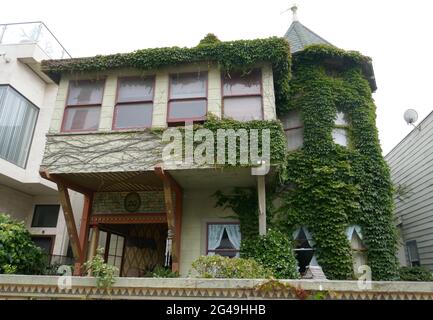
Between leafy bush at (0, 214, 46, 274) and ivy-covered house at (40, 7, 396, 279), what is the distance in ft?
3.56

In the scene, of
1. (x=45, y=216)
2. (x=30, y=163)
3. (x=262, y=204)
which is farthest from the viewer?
(x=45, y=216)

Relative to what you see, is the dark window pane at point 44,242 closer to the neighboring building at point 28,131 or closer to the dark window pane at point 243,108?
the neighboring building at point 28,131

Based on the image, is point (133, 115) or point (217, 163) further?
point (133, 115)

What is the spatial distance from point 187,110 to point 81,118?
3133 mm

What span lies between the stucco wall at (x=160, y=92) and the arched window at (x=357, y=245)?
12.9 feet

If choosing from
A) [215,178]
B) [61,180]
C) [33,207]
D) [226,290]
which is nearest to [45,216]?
[33,207]

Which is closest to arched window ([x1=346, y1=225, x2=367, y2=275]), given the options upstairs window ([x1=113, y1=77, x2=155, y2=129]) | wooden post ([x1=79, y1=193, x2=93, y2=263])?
upstairs window ([x1=113, y1=77, x2=155, y2=129])

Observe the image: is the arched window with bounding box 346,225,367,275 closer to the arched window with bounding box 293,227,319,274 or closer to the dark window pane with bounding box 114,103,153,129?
the arched window with bounding box 293,227,319,274

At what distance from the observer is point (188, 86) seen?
9.40 m

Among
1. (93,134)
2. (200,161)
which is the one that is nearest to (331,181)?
(200,161)

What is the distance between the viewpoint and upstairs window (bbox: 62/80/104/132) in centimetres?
928

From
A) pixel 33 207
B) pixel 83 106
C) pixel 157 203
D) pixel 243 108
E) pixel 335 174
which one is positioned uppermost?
pixel 83 106

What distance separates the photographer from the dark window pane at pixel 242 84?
30.0ft

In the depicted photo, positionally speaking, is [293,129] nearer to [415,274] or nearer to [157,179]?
[157,179]
